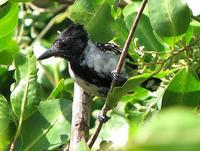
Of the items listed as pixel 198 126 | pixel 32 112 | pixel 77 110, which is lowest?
pixel 77 110

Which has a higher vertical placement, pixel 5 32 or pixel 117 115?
pixel 5 32

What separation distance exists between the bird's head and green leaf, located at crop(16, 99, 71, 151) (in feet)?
2.94

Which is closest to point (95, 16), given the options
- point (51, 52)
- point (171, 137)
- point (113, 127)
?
point (113, 127)

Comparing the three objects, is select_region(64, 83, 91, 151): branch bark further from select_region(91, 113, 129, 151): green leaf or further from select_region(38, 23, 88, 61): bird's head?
select_region(38, 23, 88, 61): bird's head

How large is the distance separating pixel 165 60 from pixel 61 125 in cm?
52

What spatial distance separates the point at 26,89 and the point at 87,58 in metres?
0.99

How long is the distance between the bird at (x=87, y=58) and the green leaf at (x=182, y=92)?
725 mm

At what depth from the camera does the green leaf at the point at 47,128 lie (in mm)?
1733

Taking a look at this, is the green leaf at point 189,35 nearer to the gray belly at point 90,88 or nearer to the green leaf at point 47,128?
the green leaf at point 47,128

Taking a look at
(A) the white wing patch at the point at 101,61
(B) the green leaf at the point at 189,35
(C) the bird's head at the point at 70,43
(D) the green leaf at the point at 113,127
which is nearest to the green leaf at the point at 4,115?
(D) the green leaf at the point at 113,127

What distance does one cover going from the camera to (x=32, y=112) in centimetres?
171

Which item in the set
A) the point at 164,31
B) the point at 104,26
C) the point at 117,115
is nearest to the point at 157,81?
the point at 117,115

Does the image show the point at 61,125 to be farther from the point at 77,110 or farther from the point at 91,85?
the point at 91,85

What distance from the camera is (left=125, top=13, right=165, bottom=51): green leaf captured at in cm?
184
